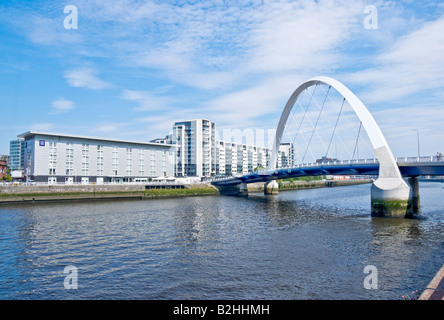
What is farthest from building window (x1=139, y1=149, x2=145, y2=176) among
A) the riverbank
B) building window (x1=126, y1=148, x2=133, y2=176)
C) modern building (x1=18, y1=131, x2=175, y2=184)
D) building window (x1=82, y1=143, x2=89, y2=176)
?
building window (x1=82, y1=143, x2=89, y2=176)

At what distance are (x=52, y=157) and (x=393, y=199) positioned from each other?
73.3 meters

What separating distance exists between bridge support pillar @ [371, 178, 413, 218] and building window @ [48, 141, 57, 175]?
70944 millimetres


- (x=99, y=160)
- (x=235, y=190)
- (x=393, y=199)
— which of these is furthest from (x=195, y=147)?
(x=393, y=199)

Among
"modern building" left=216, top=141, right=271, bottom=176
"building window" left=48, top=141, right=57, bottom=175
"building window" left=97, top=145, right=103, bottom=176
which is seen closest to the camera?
"building window" left=48, top=141, right=57, bottom=175

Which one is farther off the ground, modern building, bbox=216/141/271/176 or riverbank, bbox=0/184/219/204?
modern building, bbox=216/141/271/176

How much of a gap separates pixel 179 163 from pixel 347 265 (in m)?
121

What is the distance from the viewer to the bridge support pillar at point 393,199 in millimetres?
38375

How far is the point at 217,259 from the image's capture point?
2122 cm

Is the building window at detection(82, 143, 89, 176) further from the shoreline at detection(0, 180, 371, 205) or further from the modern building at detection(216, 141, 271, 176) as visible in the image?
the modern building at detection(216, 141, 271, 176)

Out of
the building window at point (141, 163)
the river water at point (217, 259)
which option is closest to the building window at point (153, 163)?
the building window at point (141, 163)

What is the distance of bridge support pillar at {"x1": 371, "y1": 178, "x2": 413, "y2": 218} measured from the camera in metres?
38.4

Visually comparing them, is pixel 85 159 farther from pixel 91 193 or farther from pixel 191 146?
pixel 191 146
